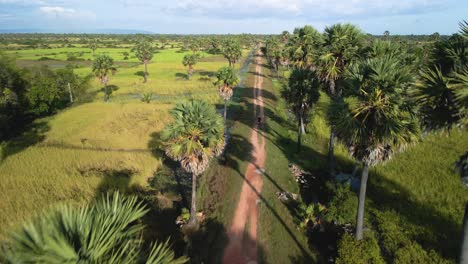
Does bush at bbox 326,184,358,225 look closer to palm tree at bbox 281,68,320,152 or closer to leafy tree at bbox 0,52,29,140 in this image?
palm tree at bbox 281,68,320,152

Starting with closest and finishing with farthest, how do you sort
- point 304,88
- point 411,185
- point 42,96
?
point 411,185 → point 304,88 → point 42,96

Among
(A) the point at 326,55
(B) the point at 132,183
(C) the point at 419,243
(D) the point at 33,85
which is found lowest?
(B) the point at 132,183

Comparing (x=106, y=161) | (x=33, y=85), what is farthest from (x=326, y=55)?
(x=33, y=85)

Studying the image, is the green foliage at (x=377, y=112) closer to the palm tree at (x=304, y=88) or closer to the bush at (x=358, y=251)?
the bush at (x=358, y=251)

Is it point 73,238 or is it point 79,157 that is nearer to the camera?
point 73,238

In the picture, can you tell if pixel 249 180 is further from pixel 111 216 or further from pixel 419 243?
pixel 111 216

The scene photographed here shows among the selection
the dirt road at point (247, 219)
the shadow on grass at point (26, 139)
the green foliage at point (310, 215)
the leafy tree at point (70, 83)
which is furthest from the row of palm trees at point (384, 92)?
the leafy tree at point (70, 83)

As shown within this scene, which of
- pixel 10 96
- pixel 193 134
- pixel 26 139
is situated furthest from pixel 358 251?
pixel 10 96

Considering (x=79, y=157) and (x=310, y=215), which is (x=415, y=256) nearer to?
(x=310, y=215)
